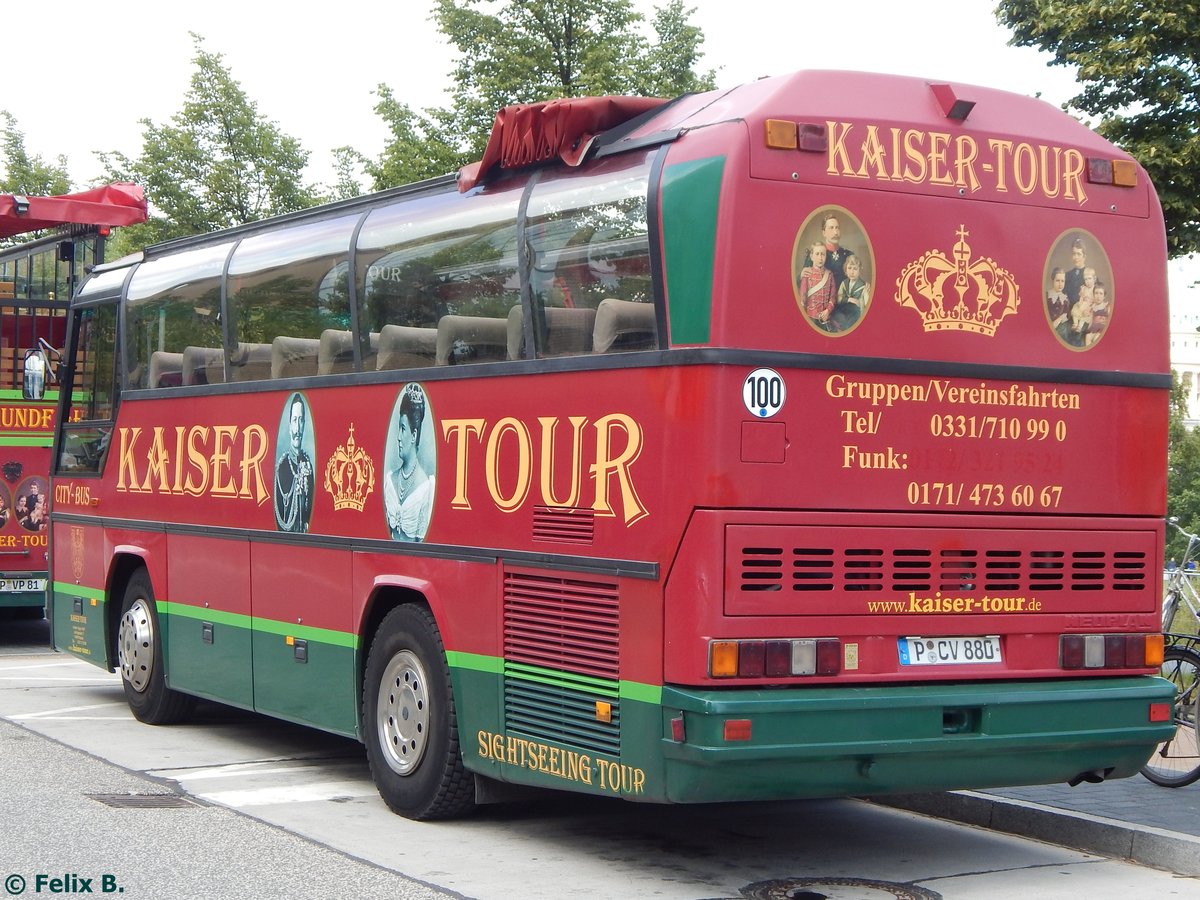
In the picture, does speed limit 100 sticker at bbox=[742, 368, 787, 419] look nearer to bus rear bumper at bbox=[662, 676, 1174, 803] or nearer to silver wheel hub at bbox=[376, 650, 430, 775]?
bus rear bumper at bbox=[662, 676, 1174, 803]

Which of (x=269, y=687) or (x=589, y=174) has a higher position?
(x=589, y=174)

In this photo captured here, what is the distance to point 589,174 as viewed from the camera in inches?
306

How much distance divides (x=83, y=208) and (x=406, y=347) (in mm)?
9862

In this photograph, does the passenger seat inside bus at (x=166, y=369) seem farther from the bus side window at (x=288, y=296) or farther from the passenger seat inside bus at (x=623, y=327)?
the passenger seat inside bus at (x=623, y=327)

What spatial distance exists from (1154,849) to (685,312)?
3286mm

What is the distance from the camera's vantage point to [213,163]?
34281mm

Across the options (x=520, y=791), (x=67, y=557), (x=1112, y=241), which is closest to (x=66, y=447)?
(x=67, y=557)

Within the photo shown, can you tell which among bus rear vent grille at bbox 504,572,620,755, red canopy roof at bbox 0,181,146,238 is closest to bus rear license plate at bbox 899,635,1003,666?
bus rear vent grille at bbox 504,572,620,755

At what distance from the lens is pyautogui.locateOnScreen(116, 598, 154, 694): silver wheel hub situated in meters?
12.3

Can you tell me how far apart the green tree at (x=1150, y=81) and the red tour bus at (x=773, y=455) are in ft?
27.0

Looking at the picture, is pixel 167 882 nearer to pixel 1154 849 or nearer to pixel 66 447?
pixel 1154 849

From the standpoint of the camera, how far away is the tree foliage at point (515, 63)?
2817 centimetres

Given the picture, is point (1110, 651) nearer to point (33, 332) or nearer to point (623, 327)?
point (623, 327)

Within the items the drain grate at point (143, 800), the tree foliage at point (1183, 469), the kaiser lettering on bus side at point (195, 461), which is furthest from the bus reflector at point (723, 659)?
the tree foliage at point (1183, 469)
